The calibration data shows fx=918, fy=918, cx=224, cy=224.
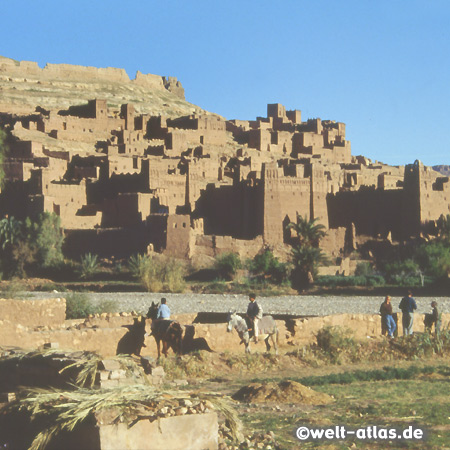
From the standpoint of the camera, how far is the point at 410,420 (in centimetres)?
966

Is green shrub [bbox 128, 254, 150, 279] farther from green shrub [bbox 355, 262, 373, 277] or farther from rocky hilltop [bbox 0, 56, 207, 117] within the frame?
rocky hilltop [bbox 0, 56, 207, 117]

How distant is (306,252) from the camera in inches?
1476

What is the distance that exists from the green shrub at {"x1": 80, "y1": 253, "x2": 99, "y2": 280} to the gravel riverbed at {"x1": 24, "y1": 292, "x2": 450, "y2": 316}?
4941mm

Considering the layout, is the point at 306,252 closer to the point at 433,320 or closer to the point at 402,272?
the point at 402,272

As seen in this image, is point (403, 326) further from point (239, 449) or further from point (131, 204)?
point (131, 204)

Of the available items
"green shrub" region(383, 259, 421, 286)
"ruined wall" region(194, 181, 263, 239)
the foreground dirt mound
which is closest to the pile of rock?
the foreground dirt mound

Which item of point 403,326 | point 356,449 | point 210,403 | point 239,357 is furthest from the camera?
point 403,326

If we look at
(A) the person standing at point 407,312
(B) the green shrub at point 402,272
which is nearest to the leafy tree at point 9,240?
(B) the green shrub at point 402,272

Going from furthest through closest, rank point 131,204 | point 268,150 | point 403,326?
1. point 268,150
2. point 131,204
3. point 403,326

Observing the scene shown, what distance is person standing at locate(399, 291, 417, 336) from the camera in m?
16.9

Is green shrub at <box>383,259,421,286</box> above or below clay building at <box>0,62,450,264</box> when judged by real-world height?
below

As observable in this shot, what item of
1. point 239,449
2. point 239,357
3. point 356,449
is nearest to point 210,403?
point 239,449

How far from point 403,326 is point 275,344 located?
3.37 metres

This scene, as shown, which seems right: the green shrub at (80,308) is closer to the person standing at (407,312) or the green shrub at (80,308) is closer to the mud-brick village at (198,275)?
the mud-brick village at (198,275)
